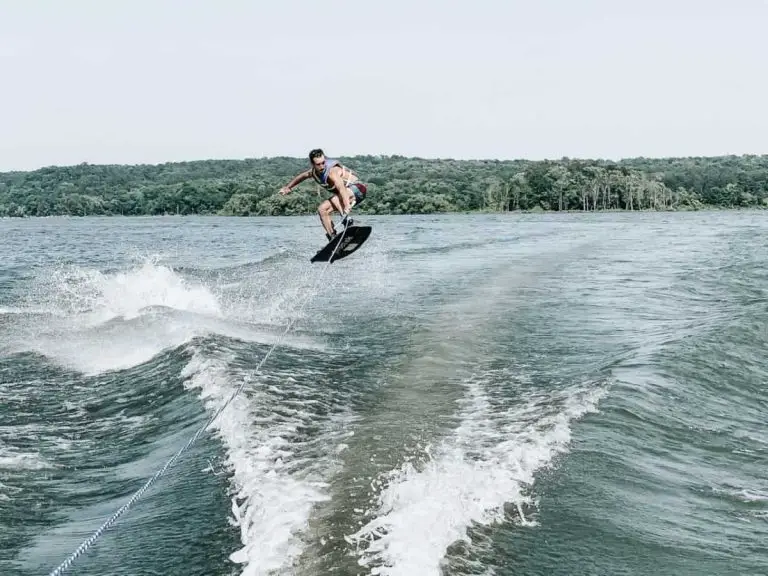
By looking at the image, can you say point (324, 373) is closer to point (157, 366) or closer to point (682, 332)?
point (157, 366)

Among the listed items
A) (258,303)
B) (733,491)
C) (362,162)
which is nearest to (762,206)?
(362,162)

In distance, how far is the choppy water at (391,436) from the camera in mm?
4613

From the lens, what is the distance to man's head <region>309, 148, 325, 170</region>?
11383mm

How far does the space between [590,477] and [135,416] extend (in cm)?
456

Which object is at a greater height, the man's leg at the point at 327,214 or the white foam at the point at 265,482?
the man's leg at the point at 327,214

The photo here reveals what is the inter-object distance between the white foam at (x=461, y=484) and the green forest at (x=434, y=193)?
7897cm

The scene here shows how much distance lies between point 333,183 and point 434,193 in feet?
299

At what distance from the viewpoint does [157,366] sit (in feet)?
31.7

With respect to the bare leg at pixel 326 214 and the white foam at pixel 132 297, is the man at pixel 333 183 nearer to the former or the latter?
the bare leg at pixel 326 214

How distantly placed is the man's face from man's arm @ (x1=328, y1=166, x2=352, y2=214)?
19 cm

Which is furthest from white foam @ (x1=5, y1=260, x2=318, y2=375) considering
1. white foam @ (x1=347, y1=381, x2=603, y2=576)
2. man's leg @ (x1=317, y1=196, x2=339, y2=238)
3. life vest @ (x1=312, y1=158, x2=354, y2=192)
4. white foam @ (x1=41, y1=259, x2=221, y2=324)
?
white foam @ (x1=347, y1=381, x2=603, y2=576)

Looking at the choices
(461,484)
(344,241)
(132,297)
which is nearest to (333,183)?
(344,241)

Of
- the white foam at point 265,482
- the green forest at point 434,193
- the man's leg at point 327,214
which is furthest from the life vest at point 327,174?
the green forest at point 434,193

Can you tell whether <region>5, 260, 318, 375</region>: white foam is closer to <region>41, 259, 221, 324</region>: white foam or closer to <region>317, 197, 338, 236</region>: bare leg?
<region>41, 259, 221, 324</region>: white foam
